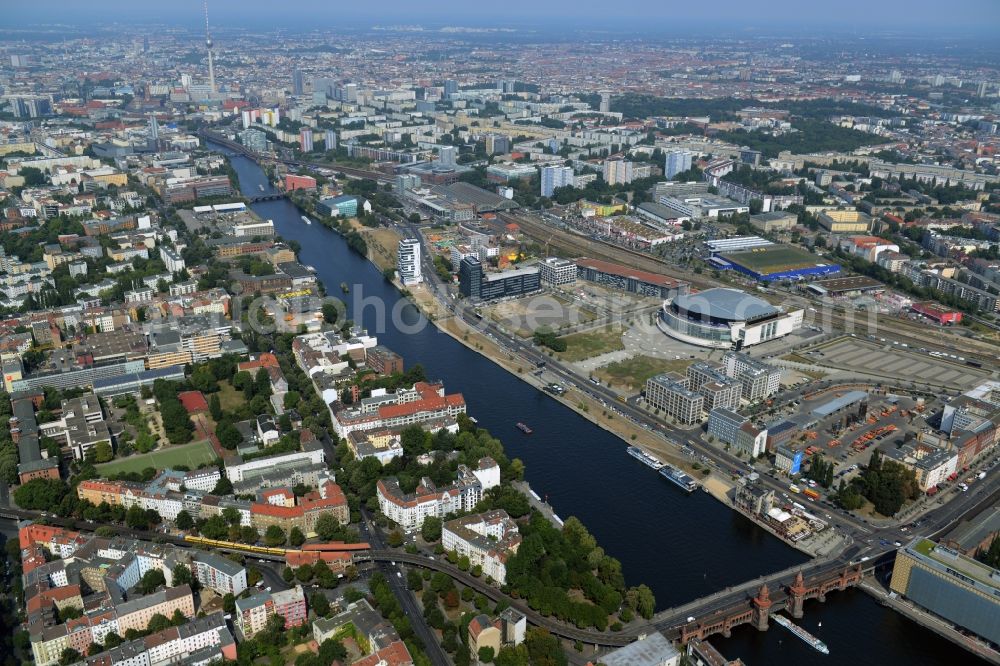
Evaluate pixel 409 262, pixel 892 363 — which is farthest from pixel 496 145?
pixel 892 363

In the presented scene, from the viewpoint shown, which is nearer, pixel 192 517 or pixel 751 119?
pixel 192 517

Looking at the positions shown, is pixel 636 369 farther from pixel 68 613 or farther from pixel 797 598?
pixel 68 613

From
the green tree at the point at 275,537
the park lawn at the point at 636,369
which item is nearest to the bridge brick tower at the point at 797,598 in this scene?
the park lawn at the point at 636,369

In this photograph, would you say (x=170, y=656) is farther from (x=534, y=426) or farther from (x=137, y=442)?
(x=534, y=426)

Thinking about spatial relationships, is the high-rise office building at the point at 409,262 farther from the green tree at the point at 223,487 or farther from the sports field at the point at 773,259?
the green tree at the point at 223,487

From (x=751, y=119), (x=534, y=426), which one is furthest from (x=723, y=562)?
(x=751, y=119)

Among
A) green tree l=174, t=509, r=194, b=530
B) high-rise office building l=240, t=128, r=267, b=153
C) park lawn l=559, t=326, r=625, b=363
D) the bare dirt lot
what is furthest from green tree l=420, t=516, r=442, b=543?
high-rise office building l=240, t=128, r=267, b=153
